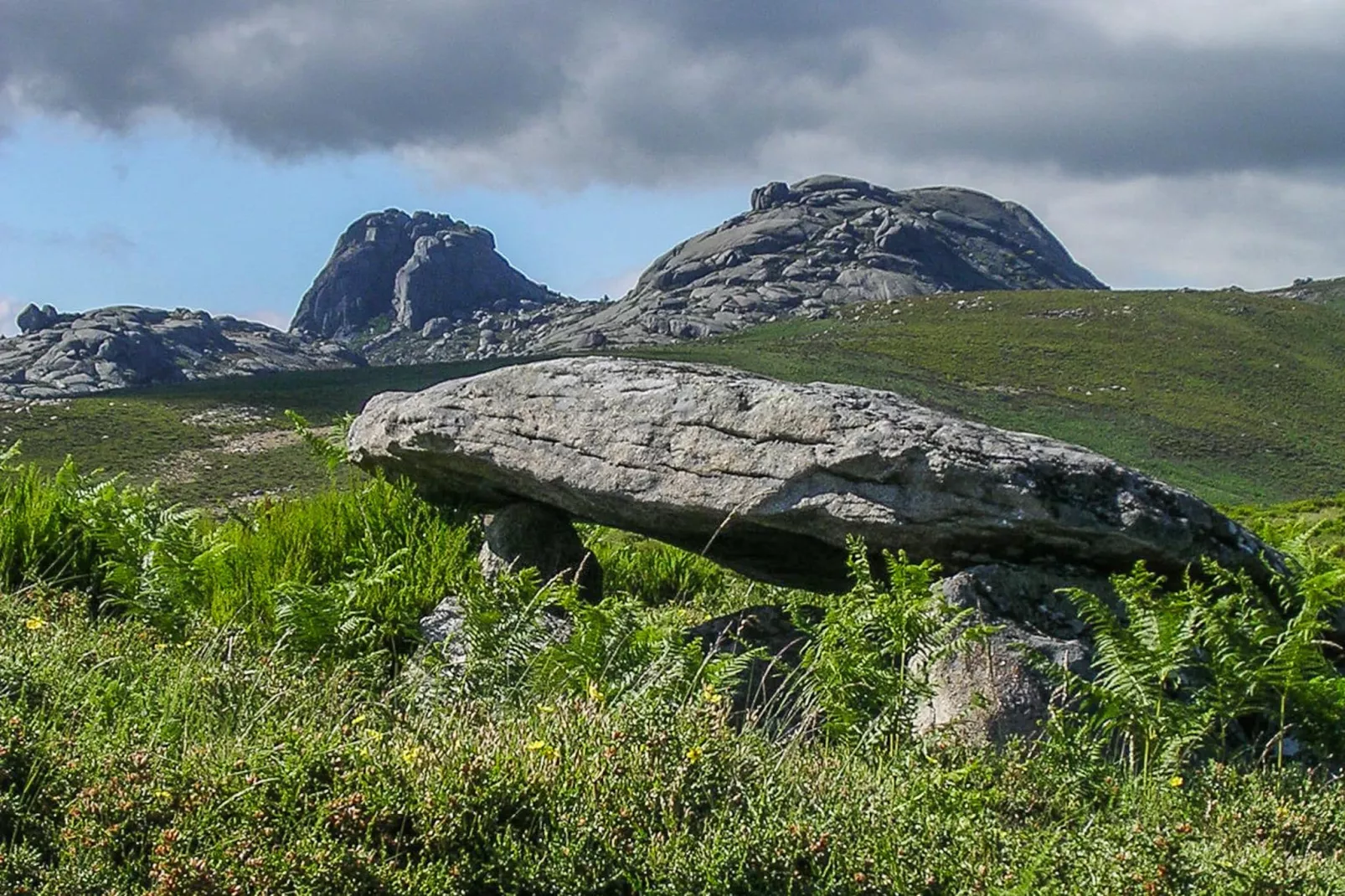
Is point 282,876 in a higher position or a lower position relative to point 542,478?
lower

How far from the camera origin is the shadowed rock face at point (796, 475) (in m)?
9.21

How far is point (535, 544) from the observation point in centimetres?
1117

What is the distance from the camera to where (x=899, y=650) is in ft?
25.2

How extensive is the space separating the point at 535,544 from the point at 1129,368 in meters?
98.6

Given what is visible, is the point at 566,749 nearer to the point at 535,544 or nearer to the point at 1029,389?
the point at 535,544

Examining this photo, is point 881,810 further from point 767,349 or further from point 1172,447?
point 767,349

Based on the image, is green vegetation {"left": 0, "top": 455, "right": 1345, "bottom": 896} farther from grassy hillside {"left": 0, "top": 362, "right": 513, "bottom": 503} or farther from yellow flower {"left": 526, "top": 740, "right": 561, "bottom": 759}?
grassy hillside {"left": 0, "top": 362, "right": 513, "bottom": 503}

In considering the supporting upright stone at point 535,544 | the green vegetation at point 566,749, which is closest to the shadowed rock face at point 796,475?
the supporting upright stone at point 535,544

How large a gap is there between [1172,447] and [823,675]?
A: 238ft

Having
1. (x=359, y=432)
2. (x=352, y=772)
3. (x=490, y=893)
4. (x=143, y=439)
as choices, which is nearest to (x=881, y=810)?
(x=490, y=893)

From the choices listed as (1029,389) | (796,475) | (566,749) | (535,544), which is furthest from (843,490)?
(1029,389)

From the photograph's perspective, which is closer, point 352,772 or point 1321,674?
point 352,772

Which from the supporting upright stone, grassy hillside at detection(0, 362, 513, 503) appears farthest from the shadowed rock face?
grassy hillside at detection(0, 362, 513, 503)

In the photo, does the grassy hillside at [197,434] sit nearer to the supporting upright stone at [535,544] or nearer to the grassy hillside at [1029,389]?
the grassy hillside at [1029,389]
